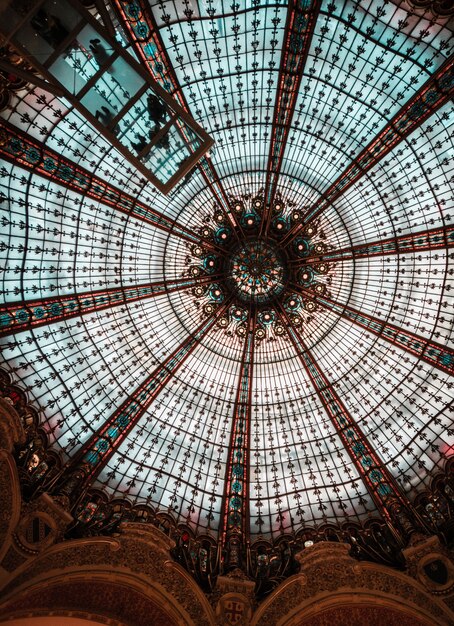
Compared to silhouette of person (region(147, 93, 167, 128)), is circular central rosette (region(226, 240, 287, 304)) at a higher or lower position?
higher

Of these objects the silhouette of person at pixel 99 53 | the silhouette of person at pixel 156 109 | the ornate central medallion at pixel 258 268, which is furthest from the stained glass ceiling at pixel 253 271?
the silhouette of person at pixel 156 109

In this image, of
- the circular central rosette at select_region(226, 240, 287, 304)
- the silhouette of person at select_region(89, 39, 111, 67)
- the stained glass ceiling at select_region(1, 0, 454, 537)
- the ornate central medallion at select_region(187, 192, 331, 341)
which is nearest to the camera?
the silhouette of person at select_region(89, 39, 111, 67)

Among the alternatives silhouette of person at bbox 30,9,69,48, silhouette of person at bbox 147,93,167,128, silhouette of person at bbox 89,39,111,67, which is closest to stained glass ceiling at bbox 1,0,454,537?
silhouette of person at bbox 89,39,111,67

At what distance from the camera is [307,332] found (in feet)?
66.7

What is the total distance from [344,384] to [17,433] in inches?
540

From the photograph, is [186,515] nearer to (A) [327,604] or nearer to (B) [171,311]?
(A) [327,604]

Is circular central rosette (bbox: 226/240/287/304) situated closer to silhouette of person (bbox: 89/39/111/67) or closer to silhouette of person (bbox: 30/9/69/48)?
silhouette of person (bbox: 89/39/111/67)

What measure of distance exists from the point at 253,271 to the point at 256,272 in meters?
0.16

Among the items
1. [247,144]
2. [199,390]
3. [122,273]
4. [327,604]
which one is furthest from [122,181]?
[327,604]

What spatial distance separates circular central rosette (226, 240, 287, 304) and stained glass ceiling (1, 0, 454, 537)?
179 mm

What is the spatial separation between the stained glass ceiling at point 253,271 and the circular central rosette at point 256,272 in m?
0.18

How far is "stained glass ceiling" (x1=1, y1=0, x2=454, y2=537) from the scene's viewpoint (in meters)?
14.8

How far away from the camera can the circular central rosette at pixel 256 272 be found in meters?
20.5

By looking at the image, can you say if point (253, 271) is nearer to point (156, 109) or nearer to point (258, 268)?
point (258, 268)
